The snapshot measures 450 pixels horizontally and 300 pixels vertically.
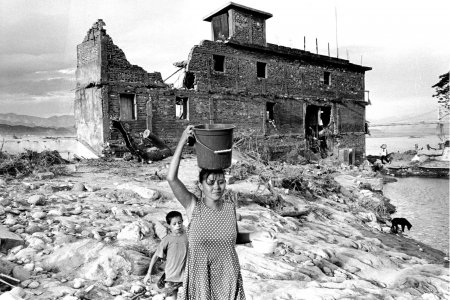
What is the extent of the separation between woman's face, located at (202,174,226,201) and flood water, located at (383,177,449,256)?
28.5 feet

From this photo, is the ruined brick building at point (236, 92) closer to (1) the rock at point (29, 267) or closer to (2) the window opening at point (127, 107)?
(2) the window opening at point (127, 107)

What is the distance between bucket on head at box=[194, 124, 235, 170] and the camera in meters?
3.09

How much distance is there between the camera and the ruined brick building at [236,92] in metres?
14.4

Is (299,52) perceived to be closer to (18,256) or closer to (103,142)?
(103,142)

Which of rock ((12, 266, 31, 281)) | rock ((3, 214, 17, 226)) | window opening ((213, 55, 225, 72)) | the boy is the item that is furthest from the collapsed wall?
the boy

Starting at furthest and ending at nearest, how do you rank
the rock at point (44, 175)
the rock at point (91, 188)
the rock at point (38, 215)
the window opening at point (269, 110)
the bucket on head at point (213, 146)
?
the window opening at point (269, 110) → the rock at point (44, 175) → the rock at point (91, 188) → the rock at point (38, 215) → the bucket on head at point (213, 146)

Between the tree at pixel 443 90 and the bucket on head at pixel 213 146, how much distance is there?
97.8 feet

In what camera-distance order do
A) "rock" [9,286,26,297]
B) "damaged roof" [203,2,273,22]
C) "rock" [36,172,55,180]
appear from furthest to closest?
1. "damaged roof" [203,2,273,22]
2. "rock" [36,172,55,180]
3. "rock" [9,286,26,297]

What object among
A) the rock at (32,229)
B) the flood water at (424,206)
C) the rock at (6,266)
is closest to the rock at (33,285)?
the rock at (6,266)

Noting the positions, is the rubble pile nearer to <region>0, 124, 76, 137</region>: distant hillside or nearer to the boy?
the boy

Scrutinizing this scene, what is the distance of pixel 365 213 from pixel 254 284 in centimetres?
748

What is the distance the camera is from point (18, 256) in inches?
168

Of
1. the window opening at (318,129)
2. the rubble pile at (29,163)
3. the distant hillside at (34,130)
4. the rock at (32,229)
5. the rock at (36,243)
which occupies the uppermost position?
the distant hillside at (34,130)

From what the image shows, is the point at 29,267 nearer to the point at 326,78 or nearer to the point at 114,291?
the point at 114,291
